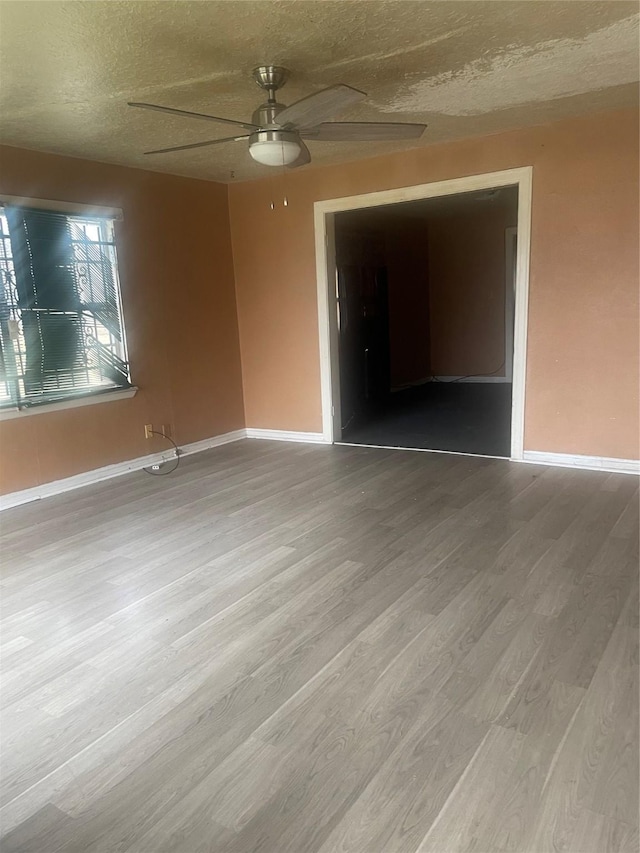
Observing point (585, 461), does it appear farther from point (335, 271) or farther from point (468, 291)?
Result: point (468, 291)

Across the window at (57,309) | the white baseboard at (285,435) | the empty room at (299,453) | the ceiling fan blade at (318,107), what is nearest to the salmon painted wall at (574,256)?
the empty room at (299,453)

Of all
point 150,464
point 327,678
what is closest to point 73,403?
point 150,464

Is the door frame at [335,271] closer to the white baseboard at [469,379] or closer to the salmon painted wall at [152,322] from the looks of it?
the salmon painted wall at [152,322]

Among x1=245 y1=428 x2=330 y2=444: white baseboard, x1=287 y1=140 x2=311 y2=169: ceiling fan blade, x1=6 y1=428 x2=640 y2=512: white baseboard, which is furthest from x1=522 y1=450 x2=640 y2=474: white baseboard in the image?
x1=287 y1=140 x2=311 y2=169: ceiling fan blade

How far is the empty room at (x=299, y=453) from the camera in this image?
1655 mm

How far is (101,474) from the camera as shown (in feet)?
15.5

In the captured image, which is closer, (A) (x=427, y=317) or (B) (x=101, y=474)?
(B) (x=101, y=474)

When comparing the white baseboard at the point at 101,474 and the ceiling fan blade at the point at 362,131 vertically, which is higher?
the ceiling fan blade at the point at 362,131

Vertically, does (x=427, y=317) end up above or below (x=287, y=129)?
below

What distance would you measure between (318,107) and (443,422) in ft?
13.0

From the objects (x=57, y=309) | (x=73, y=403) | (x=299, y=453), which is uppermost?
(x=57, y=309)

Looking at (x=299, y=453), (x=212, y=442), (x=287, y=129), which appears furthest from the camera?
(x=212, y=442)

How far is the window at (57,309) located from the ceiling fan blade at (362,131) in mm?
2290

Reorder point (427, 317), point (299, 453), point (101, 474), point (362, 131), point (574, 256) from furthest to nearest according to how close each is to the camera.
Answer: point (427, 317), point (299, 453), point (101, 474), point (574, 256), point (362, 131)
